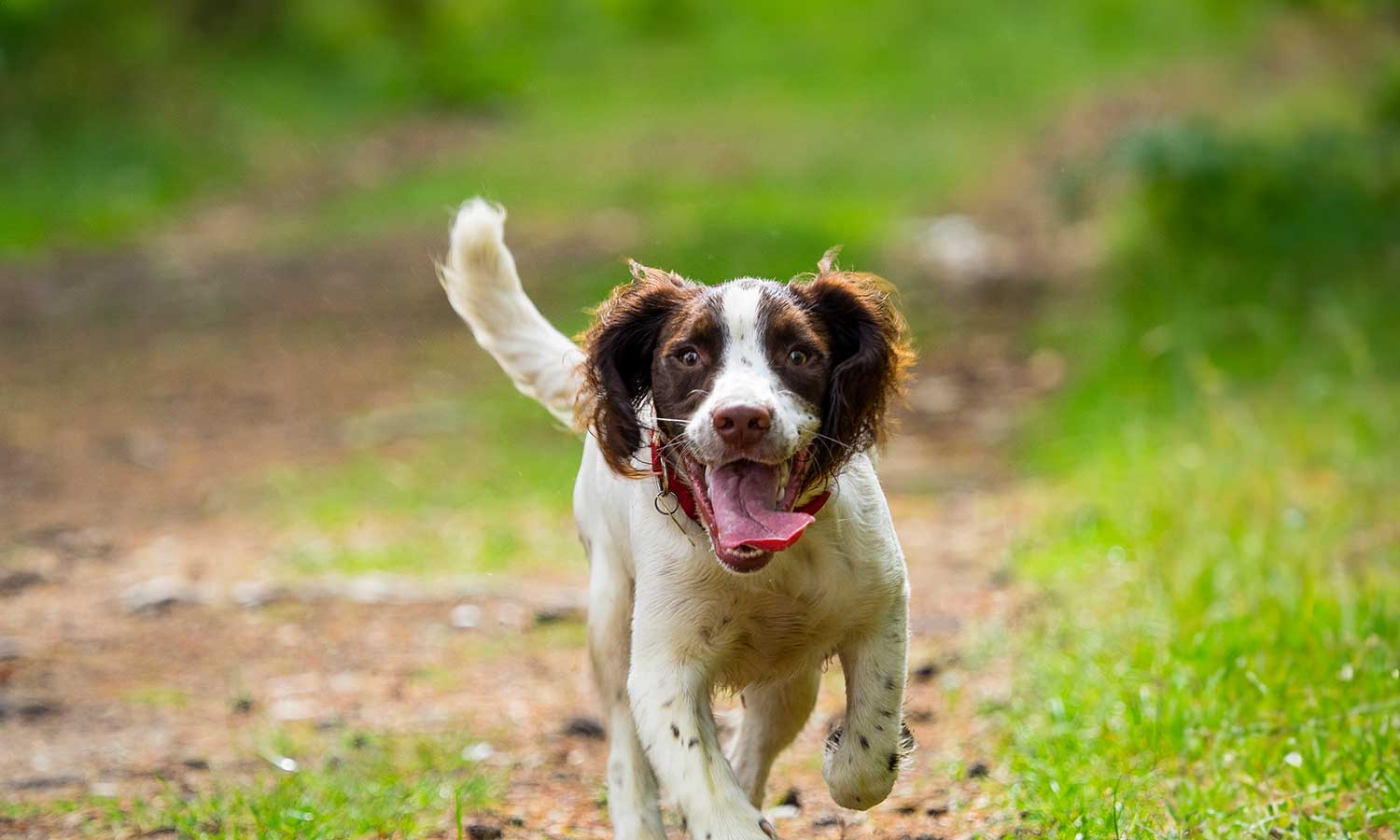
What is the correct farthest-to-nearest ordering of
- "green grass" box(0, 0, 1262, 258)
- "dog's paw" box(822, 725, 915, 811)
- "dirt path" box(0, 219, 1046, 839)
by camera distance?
"green grass" box(0, 0, 1262, 258)
"dirt path" box(0, 219, 1046, 839)
"dog's paw" box(822, 725, 915, 811)

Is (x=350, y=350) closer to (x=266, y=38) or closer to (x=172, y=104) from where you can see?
(x=172, y=104)

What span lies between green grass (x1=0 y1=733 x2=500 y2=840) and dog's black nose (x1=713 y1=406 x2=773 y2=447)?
1073 millimetres

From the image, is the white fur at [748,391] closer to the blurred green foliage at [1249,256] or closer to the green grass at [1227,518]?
the green grass at [1227,518]

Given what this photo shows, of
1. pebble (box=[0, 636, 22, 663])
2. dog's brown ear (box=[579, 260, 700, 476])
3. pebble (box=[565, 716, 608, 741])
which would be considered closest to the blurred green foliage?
pebble (box=[565, 716, 608, 741])

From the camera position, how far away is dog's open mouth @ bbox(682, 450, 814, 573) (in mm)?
3180

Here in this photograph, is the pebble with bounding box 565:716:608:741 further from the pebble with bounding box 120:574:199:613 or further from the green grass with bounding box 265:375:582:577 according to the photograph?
the pebble with bounding box 120:574:199:613

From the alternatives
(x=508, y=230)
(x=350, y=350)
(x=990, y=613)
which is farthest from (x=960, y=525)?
(x=508, y=230)

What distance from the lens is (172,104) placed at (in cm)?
1708

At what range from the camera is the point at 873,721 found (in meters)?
3.54

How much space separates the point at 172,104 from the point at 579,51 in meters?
6.04

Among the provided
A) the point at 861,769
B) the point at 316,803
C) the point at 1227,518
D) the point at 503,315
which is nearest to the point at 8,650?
the point at 316,803

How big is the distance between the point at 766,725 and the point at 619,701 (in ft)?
1.18

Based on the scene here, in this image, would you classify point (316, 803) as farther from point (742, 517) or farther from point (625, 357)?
point (742, 517)

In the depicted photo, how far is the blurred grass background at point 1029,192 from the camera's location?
14.3 feet
